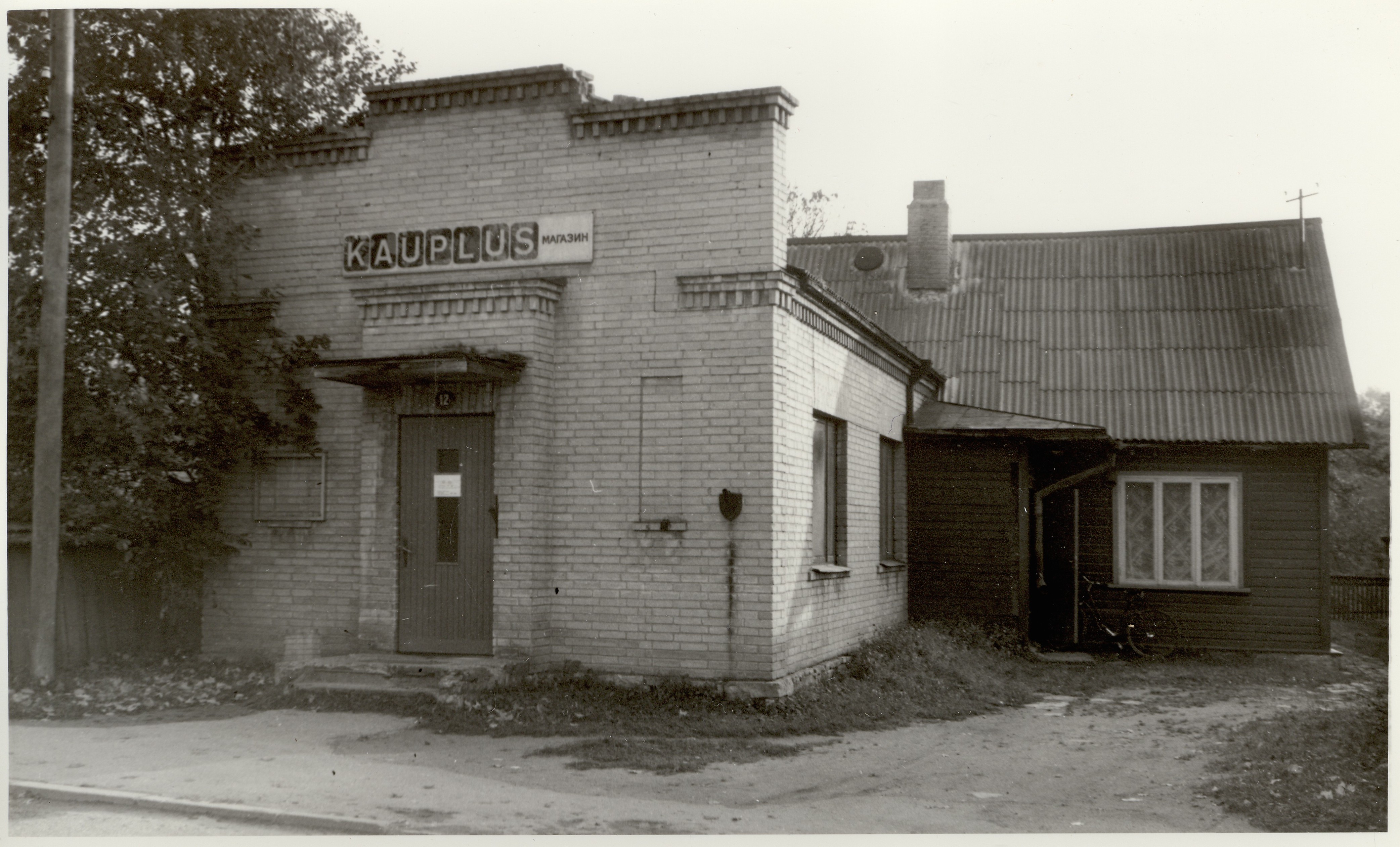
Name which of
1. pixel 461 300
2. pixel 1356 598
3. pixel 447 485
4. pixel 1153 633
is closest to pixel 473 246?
pixel 461 300

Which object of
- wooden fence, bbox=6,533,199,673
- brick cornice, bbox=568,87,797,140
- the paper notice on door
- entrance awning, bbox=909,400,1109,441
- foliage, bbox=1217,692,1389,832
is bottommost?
foliage, bbox=1217,692,1389,832

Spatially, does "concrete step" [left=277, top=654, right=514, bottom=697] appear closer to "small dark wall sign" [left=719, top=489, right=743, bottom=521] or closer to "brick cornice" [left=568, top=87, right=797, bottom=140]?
"small dark wall sign" [left=719, top=489, right=743, bottom=521]

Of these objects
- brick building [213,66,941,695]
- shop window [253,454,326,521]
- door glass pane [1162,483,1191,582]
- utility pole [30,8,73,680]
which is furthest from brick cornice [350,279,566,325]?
door glass pane [1162,483,1191,582]

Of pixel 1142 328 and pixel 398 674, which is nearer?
pixel 398 674

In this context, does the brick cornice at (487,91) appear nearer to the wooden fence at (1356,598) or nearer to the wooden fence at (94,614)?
the wooden fence at (94,614)

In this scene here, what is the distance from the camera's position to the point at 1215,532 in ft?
51.6

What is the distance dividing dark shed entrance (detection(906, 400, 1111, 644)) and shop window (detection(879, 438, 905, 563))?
0.16m

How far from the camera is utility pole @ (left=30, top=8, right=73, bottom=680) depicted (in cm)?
1046

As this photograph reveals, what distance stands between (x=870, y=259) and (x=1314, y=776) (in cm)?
1339

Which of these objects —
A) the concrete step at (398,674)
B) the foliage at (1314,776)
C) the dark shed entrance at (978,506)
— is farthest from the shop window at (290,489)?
the foliage at (1314,776)

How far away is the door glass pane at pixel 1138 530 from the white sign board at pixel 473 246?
8.79 m

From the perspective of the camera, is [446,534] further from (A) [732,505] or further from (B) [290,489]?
(A) [732,505]

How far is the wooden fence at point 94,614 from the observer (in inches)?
450

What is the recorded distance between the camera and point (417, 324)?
35.6ft
